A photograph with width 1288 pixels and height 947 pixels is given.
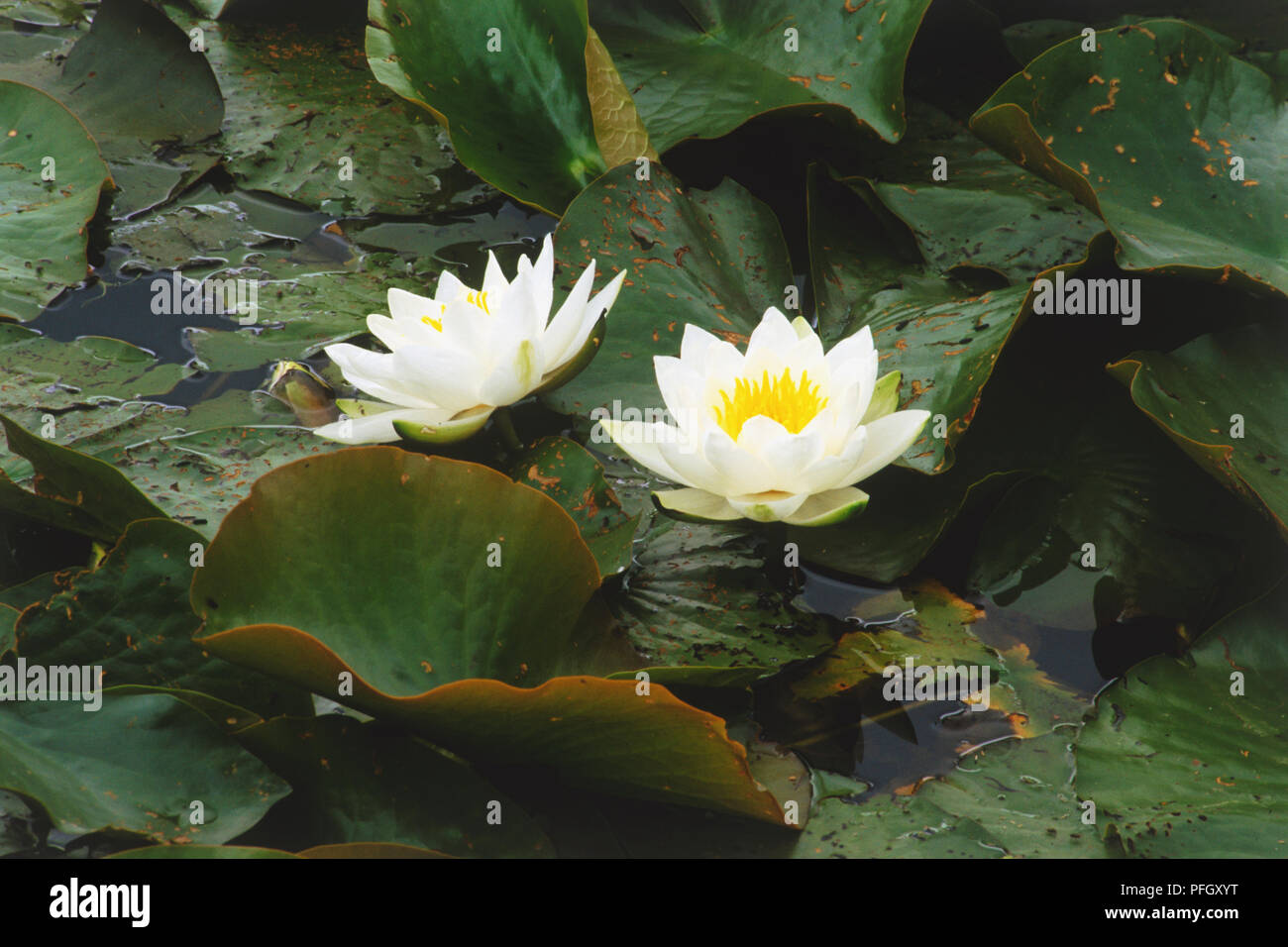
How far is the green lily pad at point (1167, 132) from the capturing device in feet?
5.45

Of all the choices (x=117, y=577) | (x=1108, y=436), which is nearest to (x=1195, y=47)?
(x=1108, y=436)

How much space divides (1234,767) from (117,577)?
143cm

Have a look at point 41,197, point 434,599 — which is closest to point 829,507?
point 434,599

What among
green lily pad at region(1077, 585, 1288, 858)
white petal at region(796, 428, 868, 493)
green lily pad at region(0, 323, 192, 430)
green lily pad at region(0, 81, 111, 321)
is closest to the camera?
green lily pad at region(1077, 585, 1288, 858)

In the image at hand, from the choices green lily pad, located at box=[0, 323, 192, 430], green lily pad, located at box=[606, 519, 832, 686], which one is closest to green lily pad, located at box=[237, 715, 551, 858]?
green lily pad, located at box=[606, 519, 832, 686]

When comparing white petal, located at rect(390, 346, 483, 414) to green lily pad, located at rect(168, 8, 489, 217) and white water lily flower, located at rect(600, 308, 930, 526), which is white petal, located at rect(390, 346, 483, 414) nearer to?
white water lily flower, located at rect(600, 308, 930, 526)

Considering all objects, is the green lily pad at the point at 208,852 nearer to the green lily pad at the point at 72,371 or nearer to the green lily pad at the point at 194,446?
the green lily pad at the point at 194,446

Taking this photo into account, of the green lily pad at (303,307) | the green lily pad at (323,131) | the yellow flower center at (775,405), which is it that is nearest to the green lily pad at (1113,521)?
the yellow flower center at (775,405)

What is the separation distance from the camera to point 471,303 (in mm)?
1515

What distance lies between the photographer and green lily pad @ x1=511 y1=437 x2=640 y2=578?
4.55ft

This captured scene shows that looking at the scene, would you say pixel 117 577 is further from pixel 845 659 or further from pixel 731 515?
pixel 845 659

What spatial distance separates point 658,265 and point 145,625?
1001 millimetres

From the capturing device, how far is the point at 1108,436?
5.23 ft

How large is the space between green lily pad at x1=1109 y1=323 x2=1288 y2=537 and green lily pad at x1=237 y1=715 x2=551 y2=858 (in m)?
1.01
